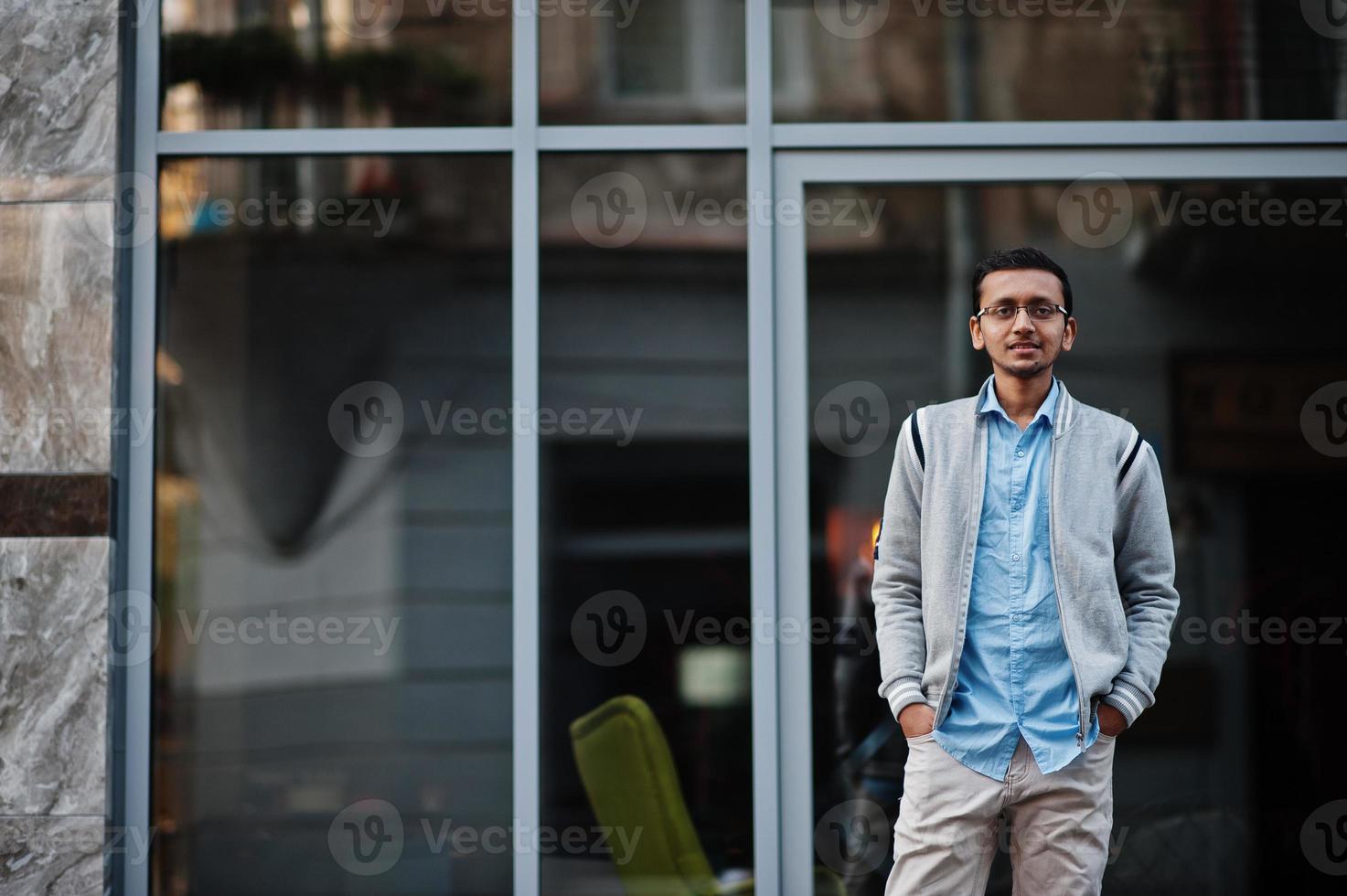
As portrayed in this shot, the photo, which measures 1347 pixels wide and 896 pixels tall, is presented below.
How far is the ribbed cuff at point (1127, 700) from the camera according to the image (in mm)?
2887

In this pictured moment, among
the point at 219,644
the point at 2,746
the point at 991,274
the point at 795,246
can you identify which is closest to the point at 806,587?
the point at 795,246

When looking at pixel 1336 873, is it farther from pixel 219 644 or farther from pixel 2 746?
pixel 2 746

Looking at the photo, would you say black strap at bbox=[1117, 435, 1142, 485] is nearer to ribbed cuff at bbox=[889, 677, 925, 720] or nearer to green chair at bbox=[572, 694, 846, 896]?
ribbed cuff at bbox=[889, 677, 925, 720]

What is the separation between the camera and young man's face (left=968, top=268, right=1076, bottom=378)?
9.90 feet

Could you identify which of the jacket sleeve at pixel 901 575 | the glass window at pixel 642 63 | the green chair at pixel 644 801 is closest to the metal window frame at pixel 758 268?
the glass window at pixel 642 63

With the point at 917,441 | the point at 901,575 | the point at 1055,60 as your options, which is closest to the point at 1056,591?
the point at 901,575

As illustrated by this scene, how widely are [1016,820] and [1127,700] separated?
364mm

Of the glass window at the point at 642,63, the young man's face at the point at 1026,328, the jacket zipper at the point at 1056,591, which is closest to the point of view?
the jacket zipper at the point at 1056,591

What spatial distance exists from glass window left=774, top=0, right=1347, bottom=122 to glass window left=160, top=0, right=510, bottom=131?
98cm

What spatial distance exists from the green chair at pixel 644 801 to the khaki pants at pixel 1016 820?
4.08 ft

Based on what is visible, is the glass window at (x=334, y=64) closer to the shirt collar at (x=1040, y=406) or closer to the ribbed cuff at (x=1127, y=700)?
the shirt collar at (x=1040, y=406)

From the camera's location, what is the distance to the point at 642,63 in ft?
14.5

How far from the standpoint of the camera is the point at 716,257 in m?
4.34

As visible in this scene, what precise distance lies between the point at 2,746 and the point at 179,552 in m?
0.74
